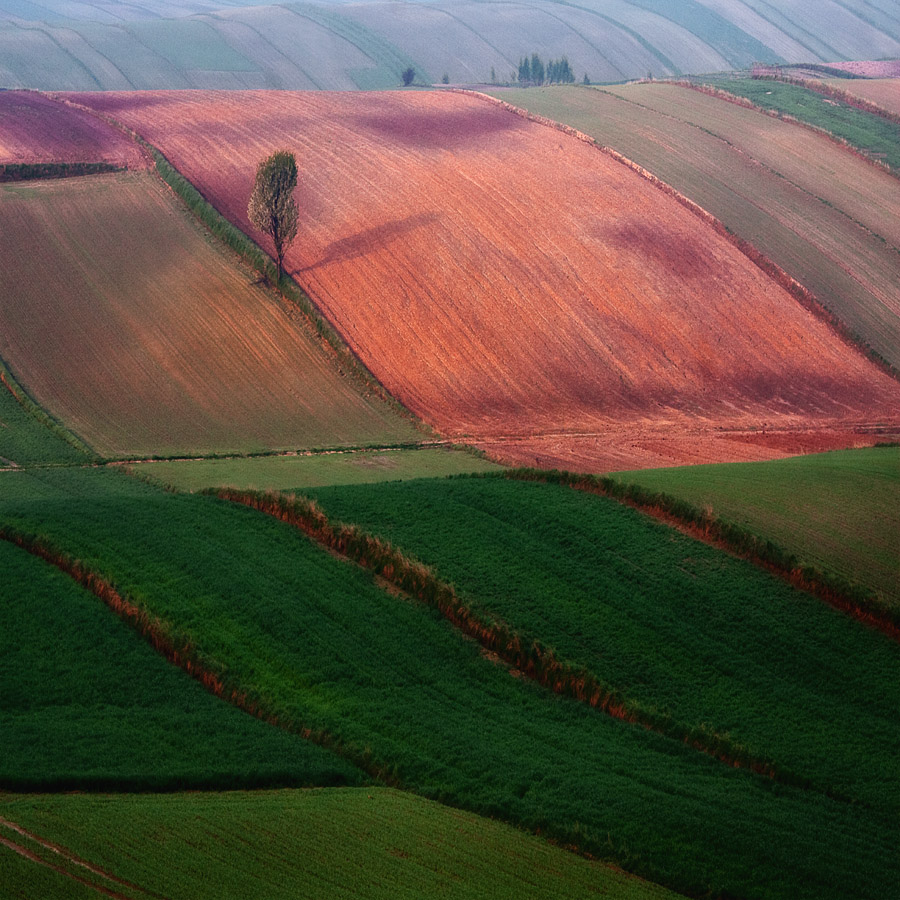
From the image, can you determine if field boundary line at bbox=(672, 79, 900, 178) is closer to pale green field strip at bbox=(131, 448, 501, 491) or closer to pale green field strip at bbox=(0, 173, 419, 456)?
pale green field strip at bbox=(0, 173, 419, 456)

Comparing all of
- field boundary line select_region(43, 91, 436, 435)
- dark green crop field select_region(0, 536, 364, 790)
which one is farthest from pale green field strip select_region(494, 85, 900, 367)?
dark green crop field select_region(0, 536, 364, 790)

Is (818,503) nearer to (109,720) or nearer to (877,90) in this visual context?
(109,720)

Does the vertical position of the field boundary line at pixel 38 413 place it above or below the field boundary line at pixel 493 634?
below

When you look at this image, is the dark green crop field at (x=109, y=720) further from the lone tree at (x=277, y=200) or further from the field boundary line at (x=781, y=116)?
the field boundary line at (x=781, y=116)

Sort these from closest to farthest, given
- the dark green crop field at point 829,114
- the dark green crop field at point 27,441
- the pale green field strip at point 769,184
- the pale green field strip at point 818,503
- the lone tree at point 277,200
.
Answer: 1. the pale green field strip at point 818,503
2. the dark green crop field at point 27,441
3. the lone tree at point 277,200
4. the pale green field strip at point 769,184
5. the dark green crop field at point 829,114

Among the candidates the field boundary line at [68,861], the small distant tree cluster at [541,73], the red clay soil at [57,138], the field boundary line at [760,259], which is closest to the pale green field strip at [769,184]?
the field boundary line at [760,259]

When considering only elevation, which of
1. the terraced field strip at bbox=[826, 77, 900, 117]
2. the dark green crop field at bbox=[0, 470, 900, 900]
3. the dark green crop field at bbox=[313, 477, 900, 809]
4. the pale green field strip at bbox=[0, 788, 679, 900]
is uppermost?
the terraced field strip at bbox=[826, 77, 900, 117]
